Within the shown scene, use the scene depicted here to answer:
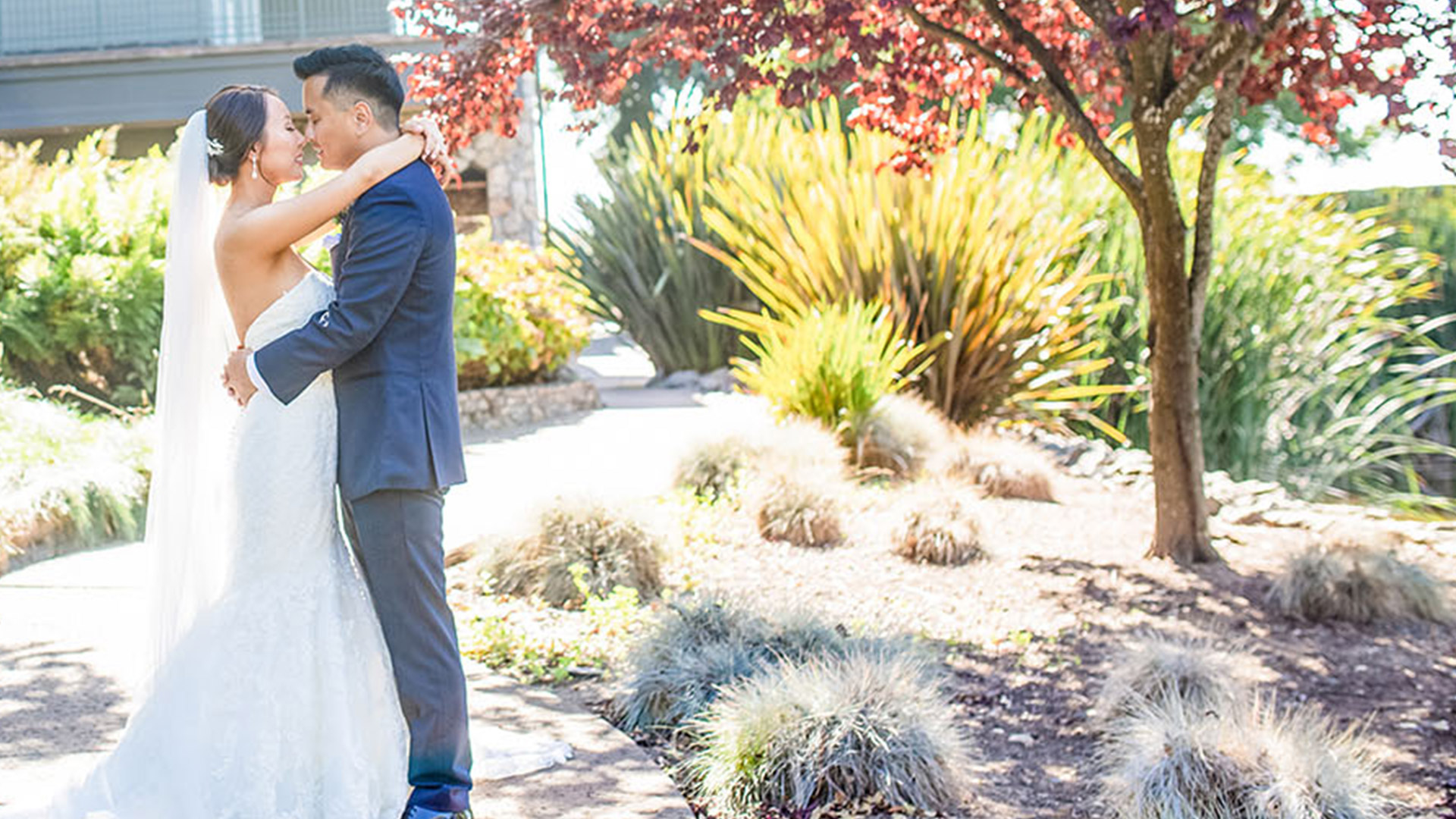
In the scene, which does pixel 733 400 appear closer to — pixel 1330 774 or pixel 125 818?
pixel 1330 774

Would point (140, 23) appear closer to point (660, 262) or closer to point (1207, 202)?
point (660, 262)

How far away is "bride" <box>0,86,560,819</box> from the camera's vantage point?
10.3ft

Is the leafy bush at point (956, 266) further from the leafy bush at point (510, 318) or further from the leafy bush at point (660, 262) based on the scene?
the leafy bush at point (660, 262)

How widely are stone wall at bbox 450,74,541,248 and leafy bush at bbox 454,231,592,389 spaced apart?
4270 millimetres

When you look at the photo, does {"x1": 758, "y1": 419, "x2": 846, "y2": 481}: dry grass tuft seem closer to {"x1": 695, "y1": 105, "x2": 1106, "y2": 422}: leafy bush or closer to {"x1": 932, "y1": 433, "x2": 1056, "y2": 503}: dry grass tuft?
{"x1": 932, "y1": 433, "x2": 1056, "y2": 503}: dry grass tuft

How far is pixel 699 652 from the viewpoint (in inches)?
190

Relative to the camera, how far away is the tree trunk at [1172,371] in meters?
6.69

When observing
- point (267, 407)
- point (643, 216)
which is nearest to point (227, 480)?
point (267, 407)

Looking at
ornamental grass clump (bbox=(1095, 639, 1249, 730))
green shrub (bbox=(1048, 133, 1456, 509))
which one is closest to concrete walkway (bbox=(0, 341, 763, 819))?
ornamental grass clump (bbox=(1095, 639, 1249, 730))

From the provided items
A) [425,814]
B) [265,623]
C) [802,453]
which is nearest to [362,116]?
[265,623]

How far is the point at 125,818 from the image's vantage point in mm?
3176

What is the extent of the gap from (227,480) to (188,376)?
0.94ft

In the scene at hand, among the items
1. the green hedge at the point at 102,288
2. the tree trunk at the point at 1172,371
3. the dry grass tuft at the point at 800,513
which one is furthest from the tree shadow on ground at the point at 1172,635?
the green hedge at the point at 102,288

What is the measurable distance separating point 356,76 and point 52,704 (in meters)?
2.31
